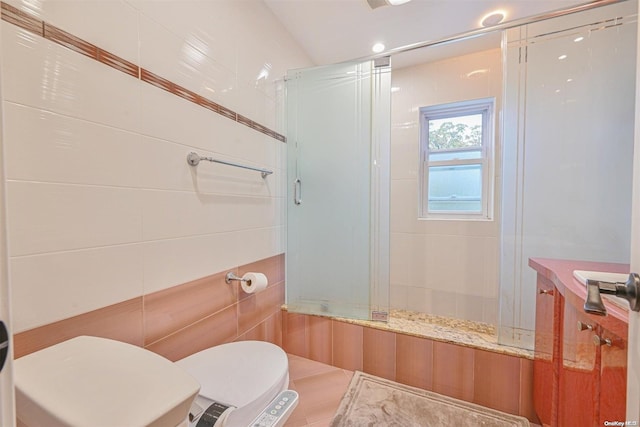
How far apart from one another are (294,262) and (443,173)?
1489mm

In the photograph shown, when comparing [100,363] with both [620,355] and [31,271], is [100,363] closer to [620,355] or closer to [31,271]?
[31,271]

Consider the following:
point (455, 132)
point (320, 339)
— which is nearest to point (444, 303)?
point (320, 339)

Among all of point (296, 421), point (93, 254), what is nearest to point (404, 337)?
point (296, 421)

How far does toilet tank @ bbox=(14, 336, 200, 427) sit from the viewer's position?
Answer: 46cm

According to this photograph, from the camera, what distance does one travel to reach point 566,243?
1.50 m

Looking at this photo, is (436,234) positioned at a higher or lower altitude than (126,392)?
higher

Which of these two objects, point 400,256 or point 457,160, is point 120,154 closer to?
point 400,256

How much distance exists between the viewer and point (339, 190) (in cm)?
177

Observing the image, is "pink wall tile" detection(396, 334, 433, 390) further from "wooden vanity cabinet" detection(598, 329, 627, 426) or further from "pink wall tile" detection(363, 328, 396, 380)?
"wooden vanity cabinet" detection(598, 329, 627, 426)

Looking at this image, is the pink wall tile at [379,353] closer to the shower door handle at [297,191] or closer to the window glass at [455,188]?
the shower door handle at [297,191]

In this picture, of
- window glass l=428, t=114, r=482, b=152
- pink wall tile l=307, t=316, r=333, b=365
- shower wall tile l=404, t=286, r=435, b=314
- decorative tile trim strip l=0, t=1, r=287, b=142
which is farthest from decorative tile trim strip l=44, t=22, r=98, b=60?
Answer: shower wall tile l=404, t=286, r=435, b=314

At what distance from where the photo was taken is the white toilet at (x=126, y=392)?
0.46 meters

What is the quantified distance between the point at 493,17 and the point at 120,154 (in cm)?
221

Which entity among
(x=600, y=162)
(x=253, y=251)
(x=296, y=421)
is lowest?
(x=296, y=421)
